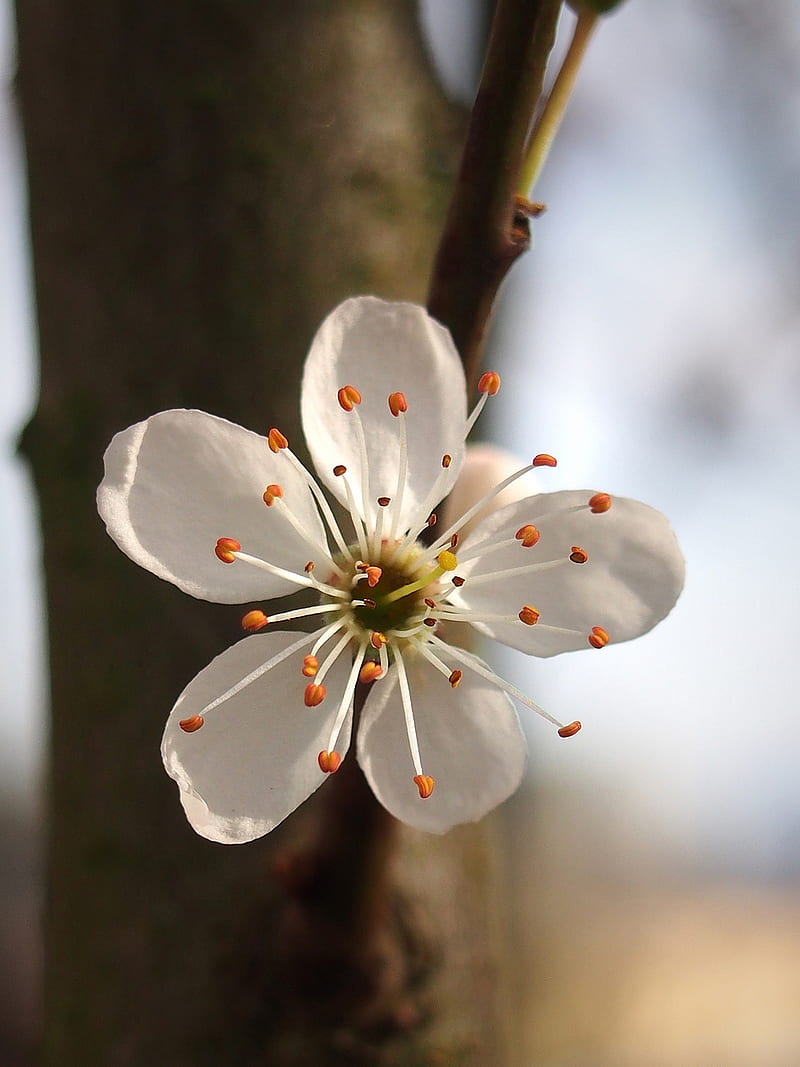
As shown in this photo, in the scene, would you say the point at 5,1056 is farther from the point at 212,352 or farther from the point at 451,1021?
the point at 212,352

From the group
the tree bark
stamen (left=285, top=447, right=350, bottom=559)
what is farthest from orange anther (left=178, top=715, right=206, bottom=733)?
the tree bark

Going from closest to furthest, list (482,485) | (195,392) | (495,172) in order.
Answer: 1. (495,172)
2. (482,485)
3. (195,392)

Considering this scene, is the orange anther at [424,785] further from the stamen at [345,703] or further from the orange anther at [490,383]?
the orange anther at [490,383]

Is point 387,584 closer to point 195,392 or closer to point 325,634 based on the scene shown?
point 325,634

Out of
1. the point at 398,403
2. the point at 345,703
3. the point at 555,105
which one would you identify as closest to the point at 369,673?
the point at 345,703

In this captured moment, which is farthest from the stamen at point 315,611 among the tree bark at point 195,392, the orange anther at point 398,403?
the tree bark at point 195,392

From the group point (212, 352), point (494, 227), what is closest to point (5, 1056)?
point (212, 352)
